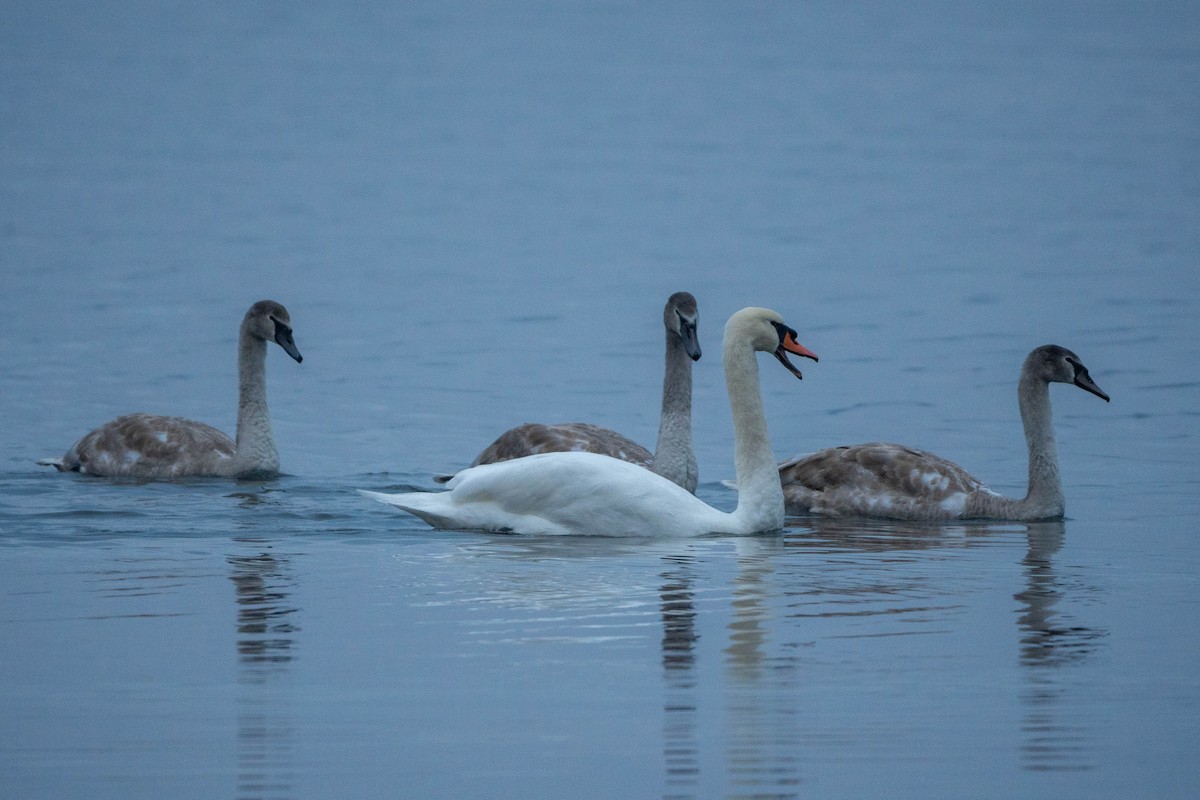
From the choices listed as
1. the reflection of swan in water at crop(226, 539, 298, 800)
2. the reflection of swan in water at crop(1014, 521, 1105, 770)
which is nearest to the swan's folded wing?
the reflection of swan in water at crop(226, 539, 298, 800)

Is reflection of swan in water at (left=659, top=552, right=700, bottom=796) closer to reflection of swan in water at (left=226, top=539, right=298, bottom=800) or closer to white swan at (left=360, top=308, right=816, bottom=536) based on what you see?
white swan at (left=360, top=308, right=816, bottom=536)

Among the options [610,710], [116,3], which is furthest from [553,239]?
[116,3]

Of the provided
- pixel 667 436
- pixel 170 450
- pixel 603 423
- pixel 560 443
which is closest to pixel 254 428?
pixel 170 450

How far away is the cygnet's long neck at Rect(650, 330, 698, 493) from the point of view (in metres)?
14.7

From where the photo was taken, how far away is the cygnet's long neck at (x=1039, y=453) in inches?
541

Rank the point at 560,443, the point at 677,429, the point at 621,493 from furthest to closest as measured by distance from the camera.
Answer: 1. the point at 677,429
2. the point at 560,443
3. the point at 621,493

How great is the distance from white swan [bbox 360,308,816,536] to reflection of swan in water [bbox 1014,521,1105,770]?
164 cm

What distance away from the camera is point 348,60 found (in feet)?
306

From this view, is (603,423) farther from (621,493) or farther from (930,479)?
(621,493)

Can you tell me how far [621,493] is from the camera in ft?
40.6

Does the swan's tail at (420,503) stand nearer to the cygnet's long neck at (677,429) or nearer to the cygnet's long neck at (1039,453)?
the cygnet's long neck at (677,429)

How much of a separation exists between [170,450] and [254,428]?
615mm

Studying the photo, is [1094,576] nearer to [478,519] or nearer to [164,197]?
[478,519]

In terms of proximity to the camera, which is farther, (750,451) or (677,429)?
(677,429)
